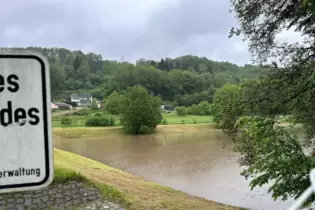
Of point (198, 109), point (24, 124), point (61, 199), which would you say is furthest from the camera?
point (198, 109)

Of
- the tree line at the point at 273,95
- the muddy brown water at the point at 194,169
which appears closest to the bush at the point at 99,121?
the muddy brown water at the point at 194,169

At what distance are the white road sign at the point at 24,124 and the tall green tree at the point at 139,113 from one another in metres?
47.0

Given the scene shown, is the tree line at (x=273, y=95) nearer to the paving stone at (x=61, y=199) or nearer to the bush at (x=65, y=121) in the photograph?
the paving stone at (x=61, y=199)

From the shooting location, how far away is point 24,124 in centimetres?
107

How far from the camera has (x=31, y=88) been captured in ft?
3.54

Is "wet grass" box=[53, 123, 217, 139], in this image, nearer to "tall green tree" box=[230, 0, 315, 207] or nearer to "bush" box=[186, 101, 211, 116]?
"bush" box=[186, 101, 211, 116]

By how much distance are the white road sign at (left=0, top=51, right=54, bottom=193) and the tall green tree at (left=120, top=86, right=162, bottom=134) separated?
154ft

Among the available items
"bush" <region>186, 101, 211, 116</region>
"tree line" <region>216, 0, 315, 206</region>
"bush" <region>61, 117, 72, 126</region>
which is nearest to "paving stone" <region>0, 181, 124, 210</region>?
"tree line" <region>216, 0, 315, 206</region>

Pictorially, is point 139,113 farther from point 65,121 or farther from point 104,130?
point 65,121

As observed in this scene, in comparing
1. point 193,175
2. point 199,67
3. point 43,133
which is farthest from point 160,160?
point 199,67

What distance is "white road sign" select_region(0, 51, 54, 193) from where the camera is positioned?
105 cm

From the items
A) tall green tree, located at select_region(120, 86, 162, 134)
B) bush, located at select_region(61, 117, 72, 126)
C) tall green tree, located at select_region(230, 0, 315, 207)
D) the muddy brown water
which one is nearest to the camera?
tall green tree, located at select_region(230, 0, 315, 207)

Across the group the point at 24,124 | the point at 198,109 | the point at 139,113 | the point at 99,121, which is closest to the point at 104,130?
the point at 99,121

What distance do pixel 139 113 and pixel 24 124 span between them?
47.9 meters
